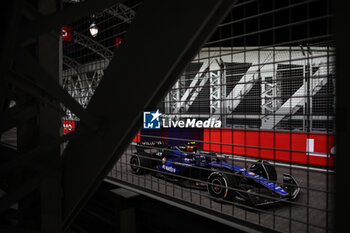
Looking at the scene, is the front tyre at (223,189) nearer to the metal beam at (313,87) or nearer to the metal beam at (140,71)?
the metal beam at (313,87)

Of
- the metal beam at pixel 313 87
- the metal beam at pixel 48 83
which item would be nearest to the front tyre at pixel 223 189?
the metal beam at pixel 313 87

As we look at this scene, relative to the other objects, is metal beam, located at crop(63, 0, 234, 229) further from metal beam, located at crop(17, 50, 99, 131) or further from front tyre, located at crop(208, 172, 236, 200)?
front tyre, located at crop(208, 172, 236, 200)

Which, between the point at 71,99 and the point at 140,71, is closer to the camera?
the point at 140,71

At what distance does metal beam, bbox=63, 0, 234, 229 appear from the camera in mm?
1062

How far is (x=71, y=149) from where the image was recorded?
184 cm

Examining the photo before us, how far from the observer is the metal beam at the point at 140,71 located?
3.48 ft

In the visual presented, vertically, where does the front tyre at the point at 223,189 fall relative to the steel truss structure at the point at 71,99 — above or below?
below

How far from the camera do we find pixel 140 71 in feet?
4.19

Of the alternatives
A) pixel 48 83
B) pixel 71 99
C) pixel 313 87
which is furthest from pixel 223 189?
pixel 48 83

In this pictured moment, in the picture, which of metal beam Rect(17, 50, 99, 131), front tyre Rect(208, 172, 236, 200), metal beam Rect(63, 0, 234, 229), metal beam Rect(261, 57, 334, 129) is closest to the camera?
metal beam Rect(63, 0, 234, 229)

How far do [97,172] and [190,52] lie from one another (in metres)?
0.94

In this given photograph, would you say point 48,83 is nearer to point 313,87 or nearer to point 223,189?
point 223,189

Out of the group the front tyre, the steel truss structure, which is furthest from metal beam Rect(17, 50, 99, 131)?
the front tyre

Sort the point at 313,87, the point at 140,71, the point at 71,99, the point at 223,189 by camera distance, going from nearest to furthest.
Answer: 1. the point at 140,71
2. the point at 71,99
3. the point at 223,189
4. the point at 313,87
